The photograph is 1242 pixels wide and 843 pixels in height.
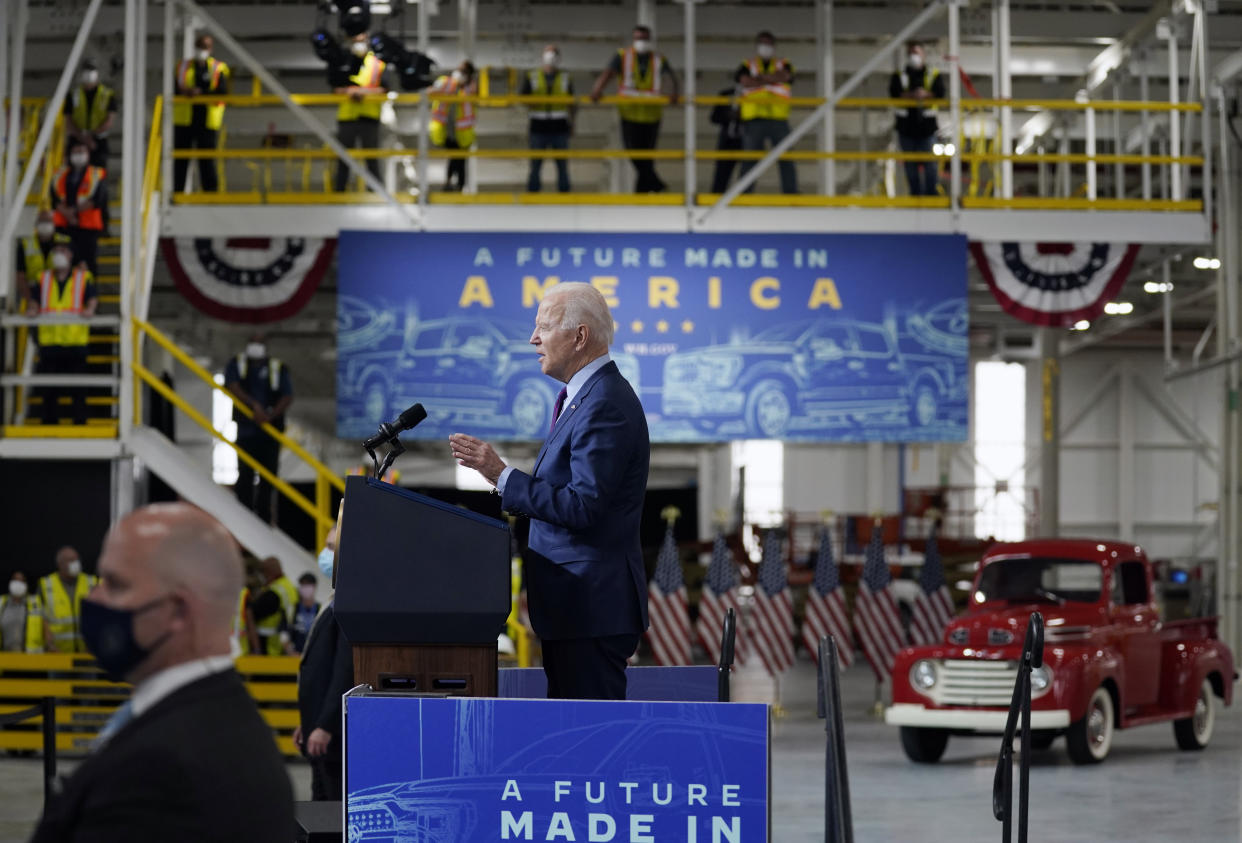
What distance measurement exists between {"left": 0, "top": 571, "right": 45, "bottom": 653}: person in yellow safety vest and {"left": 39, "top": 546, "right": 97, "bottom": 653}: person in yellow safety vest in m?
0.09

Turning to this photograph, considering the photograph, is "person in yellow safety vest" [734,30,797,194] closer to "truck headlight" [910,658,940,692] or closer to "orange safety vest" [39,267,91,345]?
"truck headlight" [910,658,940,692]

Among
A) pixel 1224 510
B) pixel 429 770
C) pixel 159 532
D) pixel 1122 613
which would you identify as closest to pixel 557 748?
pixel 429 770

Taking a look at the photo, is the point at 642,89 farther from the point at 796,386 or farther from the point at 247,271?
the point at 247,271

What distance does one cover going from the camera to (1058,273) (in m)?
16.9

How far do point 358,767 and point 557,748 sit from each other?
511mm

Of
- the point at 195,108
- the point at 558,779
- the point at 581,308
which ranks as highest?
the point at 195,108

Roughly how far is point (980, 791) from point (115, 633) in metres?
10.2

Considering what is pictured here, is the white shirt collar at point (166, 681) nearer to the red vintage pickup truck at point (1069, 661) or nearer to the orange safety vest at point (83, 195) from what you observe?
the red vintage pickup truck at point (1069, 661)

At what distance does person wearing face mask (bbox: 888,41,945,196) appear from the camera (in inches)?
684

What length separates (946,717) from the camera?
502 inches

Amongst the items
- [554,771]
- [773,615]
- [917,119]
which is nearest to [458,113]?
[917,119]

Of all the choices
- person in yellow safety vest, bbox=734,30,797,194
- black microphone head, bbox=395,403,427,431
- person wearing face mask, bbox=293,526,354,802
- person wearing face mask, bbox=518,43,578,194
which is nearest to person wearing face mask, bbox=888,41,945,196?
person in yellow safety vest, bbox=734,30,797,194

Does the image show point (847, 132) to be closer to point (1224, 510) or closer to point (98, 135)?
point (1224, 510)

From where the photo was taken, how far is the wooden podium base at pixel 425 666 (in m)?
4.21
